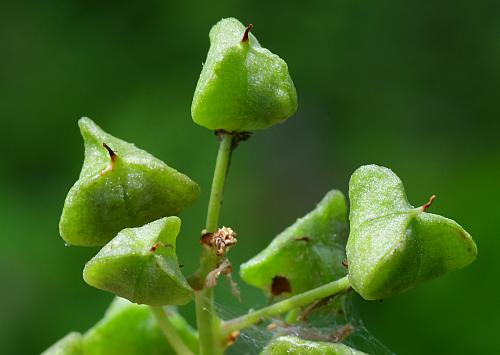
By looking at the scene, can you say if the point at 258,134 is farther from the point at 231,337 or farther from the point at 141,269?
the point at 141,269

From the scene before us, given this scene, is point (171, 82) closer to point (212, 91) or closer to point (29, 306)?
point (29, 306)

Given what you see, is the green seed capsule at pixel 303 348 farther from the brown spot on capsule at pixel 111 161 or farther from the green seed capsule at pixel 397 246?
the brown spot on capsule at pixel 111 161

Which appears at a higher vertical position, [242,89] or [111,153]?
[242,89]

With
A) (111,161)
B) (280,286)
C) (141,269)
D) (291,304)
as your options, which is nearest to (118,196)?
(111,161)

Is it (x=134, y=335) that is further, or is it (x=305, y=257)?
(x=134, y=335)

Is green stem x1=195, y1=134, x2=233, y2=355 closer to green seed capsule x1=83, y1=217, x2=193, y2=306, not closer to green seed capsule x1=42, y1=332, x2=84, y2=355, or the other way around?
green seed capsule x1=83, y1=217, x2=193, y2=306

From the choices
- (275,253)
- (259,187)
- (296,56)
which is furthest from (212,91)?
(296,56)
